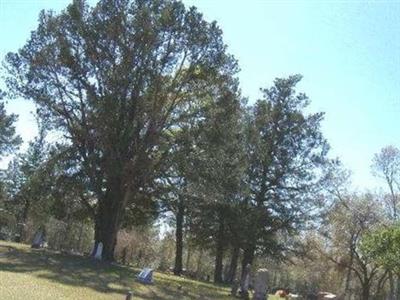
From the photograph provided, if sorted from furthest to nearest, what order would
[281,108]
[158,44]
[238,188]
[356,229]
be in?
[356,229] → [281,108] → [238,188] → [158,44]

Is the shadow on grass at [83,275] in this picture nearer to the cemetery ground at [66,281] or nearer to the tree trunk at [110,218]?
the cemetery ground at [66,281]

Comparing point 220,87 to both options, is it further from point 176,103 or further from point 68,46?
point 68,46

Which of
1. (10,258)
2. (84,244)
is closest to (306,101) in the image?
(10,258)

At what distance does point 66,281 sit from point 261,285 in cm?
1220

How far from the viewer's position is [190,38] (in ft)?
115

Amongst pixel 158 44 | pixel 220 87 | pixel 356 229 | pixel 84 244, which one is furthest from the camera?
pixel 84 244

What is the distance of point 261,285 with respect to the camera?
3112 cm

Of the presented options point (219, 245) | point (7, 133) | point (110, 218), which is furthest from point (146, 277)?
point (7, 133)

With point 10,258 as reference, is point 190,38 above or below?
above

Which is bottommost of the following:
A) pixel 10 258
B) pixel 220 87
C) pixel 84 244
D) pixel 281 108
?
pixel 10 258

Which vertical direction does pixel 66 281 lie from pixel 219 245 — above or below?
below

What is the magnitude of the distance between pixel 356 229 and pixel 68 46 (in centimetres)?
3446

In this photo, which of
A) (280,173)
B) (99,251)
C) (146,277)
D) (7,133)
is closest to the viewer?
(146,277)

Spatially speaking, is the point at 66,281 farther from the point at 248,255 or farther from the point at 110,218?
the point at 248,255
